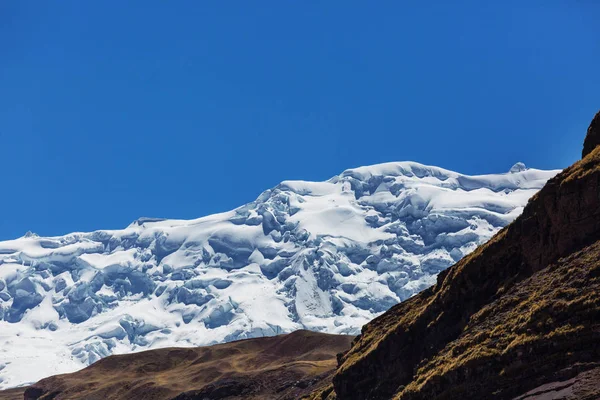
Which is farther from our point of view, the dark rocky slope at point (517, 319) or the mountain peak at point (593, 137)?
the mountain peak at point (593, 137)

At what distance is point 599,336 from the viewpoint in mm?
37312

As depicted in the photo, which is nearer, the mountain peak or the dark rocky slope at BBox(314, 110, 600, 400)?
the dark rocky slope at BBox(314, 110, 600, 400)

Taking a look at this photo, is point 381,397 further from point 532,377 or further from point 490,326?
point 532,377

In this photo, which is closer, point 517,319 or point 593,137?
point 517,319

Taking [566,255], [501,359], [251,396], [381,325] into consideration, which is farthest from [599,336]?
[251,396]

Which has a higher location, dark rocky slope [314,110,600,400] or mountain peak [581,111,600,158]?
mountain peak [581,111,600,158]

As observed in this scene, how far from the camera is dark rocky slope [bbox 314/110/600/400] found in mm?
38812

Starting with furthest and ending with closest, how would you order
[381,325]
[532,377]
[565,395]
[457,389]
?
[381,325] → [457,389] → [532,377] → [565,395]

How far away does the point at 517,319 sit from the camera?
1703 inches

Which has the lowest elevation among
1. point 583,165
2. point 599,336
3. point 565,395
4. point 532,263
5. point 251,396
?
point 565,395

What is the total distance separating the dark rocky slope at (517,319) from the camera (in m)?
38.8

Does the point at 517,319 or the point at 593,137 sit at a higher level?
the point at 593,137

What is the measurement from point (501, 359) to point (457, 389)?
10.5 feet

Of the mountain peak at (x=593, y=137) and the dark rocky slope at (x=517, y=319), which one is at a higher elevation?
the mountain peak at (x=593, y=137)
